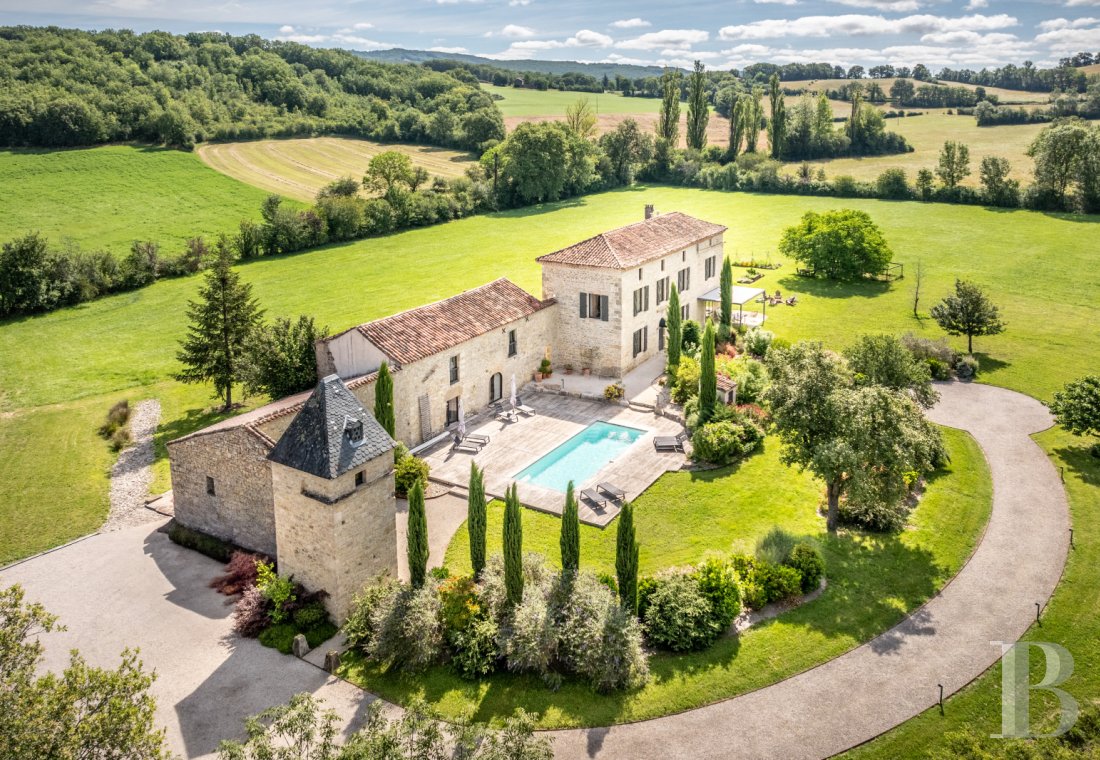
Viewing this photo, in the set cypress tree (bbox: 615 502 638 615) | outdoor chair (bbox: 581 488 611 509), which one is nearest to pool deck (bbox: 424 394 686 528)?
outdoor chair (bbox: 581 488 611 509)

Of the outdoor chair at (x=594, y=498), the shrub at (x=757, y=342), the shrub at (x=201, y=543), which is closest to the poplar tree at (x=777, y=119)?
the shrub at (x=757, y=342)

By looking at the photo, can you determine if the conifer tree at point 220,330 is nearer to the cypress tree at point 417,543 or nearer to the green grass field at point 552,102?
the cypress tree at point 417,543

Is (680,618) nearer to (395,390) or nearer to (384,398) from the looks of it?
(384,398)

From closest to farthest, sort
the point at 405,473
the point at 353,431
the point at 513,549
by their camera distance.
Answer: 1. the point at 513,549
2. the point at 353,431
3. the point at 405,473

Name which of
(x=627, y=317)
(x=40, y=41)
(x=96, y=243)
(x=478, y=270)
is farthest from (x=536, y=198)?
(x=40, y=41)

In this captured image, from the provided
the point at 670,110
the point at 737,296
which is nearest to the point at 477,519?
the point at 737,296
